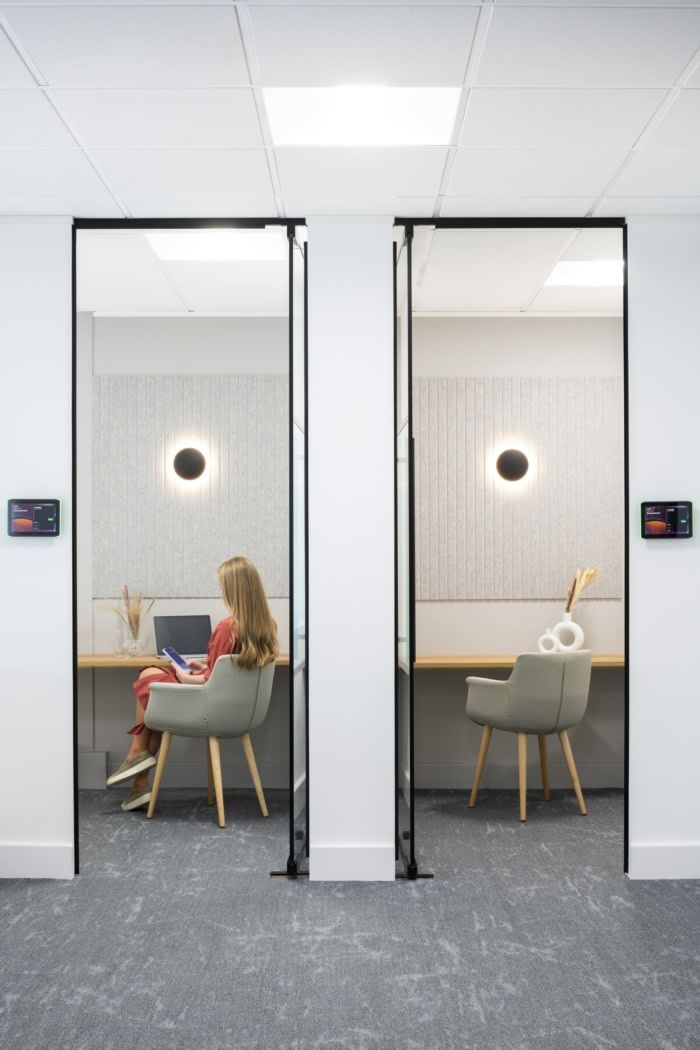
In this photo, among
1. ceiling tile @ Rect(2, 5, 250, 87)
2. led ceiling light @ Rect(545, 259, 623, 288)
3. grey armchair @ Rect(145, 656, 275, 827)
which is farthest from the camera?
grey armchair @ Rect(145, 656, 275, 827)

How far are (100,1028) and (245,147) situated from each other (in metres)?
2.62

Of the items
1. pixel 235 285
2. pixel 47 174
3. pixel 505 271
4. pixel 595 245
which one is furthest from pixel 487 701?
pixel 47 174

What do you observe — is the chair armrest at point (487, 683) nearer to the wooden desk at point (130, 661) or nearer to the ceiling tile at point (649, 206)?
the wooden desk at point (130, 661)

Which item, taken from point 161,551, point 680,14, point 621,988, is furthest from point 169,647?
point 680,14

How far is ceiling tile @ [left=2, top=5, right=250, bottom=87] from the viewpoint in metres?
2.10

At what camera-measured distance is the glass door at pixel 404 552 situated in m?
3.28

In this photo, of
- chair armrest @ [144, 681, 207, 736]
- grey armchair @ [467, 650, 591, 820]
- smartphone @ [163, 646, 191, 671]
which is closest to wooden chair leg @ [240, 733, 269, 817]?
chair armrest @ [144, 681, 207, 736]

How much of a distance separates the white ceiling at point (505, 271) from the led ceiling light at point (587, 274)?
0.17 feet

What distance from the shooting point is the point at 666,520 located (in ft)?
10.9

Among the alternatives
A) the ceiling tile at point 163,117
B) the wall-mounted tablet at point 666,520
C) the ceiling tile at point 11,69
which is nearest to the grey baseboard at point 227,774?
the wall-mounted tablet at point 666,520

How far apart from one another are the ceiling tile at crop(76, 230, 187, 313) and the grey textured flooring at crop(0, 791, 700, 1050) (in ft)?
8.46

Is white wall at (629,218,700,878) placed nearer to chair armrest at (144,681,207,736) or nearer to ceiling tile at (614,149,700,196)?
ceiling tile at (614,149,700,196)

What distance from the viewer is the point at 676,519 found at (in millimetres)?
3330

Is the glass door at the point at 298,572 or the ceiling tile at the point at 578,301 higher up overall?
the ceiling tile at the point at 578,301
